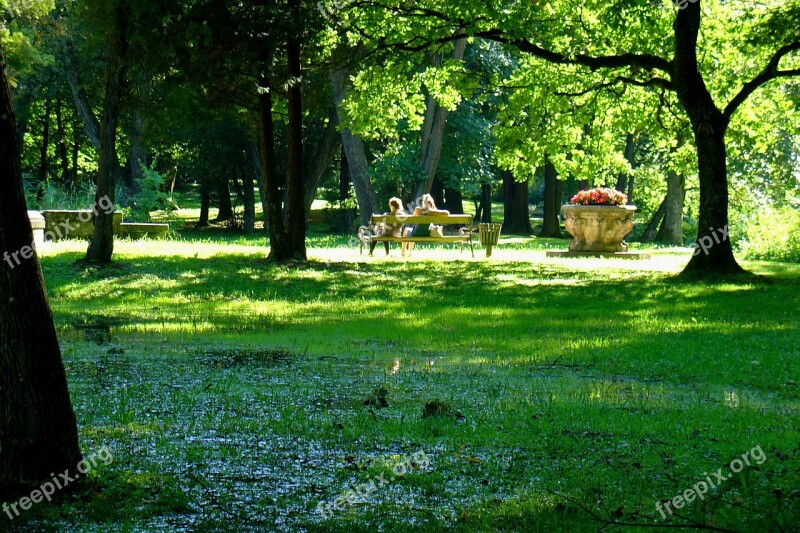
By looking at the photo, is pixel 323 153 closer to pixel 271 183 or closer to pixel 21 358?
pixel 271 183

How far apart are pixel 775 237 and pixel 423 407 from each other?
2791 centimetres

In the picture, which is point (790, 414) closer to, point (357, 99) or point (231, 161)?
point (357, 99)

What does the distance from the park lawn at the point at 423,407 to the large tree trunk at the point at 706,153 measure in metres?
4.20

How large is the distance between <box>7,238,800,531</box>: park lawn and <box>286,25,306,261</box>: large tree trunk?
688 centimetres

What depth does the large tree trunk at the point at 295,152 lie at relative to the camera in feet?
72.3

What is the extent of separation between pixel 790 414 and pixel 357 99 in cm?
1867

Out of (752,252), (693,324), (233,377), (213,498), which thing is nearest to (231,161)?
(752,252)

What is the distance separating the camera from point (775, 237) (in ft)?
106

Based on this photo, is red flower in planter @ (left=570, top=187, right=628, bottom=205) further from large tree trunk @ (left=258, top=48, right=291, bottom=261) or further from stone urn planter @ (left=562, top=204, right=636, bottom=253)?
large tree trunk @ (left=258, top=48, right=291, bottom=261)

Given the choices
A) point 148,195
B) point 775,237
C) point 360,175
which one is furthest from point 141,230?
point 775,237

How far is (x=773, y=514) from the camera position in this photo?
4.71 metres

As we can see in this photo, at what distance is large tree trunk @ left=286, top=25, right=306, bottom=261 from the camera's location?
22.0 metres

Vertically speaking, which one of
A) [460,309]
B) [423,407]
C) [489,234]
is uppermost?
[489,234]

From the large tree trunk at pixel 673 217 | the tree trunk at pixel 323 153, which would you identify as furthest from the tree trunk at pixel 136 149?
the large tree trunk at pixel 673 217
